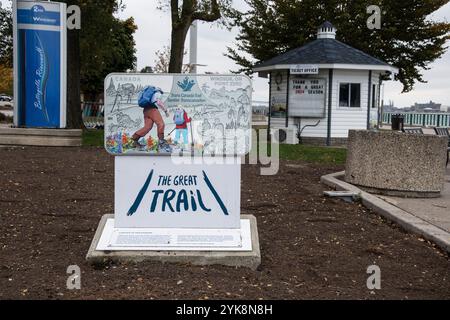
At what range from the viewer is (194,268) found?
4785 millimetres

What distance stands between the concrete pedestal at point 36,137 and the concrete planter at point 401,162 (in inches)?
317

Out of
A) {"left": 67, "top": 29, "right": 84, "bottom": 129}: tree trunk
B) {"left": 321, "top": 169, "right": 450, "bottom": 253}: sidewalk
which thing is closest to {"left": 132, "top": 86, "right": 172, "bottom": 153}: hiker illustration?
{"left": 321, "top": 169, "right": 450, "bottom": 253}: sidewalk

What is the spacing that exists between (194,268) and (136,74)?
1.78m

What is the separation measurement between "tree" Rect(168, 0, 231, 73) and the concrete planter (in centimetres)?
1236

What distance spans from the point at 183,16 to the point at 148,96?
1614 cm

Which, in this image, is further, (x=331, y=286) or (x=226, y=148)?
(x=226, y=148)

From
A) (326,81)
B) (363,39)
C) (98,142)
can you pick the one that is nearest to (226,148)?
(98,142)

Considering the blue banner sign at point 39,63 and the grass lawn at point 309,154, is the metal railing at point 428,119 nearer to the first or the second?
the grass lawn at point 309,154

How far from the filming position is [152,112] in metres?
5.12

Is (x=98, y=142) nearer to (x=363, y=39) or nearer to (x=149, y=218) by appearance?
(x=149, y=218)

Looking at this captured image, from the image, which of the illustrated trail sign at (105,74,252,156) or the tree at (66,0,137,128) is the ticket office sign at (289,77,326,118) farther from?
the illustrated trail sign at (105,74,252,156)

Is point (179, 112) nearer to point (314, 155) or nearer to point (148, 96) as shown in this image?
point (148, 96)

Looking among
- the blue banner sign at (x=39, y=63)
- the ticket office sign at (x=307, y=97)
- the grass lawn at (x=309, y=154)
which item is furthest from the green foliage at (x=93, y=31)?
the ticket office sign at (x=307, y=97)

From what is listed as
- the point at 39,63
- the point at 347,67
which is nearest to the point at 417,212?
the point at 39,63
